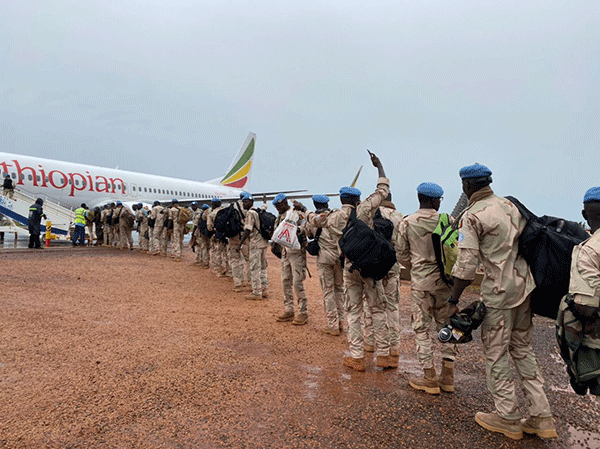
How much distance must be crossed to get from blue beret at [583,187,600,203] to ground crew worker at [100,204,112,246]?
16.6 meters

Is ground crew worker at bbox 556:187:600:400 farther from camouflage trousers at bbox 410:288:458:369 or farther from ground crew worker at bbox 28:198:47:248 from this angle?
ground crew worker at bbox 28:198:47:248

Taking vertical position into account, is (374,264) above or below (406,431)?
above

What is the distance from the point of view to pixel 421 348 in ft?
11.8

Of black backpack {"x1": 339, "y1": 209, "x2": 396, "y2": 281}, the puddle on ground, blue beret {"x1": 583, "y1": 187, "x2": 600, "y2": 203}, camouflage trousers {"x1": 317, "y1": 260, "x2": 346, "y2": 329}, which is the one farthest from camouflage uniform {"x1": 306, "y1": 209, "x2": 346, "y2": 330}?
blue beret {"x1": 583, "y1": 187, "x2": 600, "y2": 203}

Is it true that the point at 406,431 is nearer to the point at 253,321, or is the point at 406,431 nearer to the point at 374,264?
the point at 374,264

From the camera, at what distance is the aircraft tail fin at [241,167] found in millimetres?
33094

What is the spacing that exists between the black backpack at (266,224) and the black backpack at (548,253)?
491 cm

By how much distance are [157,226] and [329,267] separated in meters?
10.2

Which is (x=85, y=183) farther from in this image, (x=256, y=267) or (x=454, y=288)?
(x=454, y=288)

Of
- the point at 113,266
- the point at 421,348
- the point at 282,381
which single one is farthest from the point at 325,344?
the point at 113,266

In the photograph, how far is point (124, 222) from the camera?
50.1 ft

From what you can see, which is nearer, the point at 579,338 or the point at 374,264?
the point at 579,338

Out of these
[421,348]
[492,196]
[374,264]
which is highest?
[492,196]

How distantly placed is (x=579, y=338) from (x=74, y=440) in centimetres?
335
